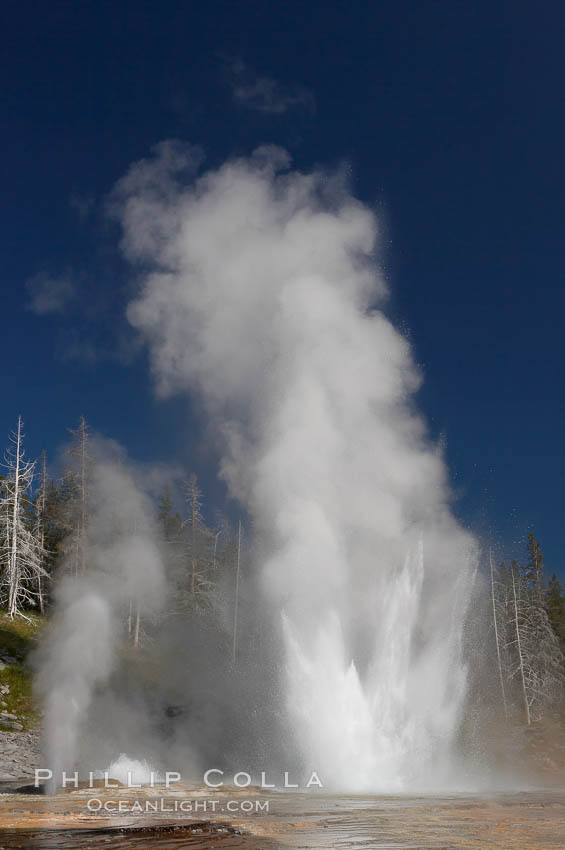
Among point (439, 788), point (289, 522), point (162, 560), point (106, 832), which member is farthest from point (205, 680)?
point (106, 832)

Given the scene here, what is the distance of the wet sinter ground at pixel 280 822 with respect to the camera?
1069 centimetres

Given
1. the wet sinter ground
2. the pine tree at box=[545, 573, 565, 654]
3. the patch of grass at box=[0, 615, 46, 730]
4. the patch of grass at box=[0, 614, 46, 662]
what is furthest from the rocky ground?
the pine tree at box=[545, 573, 565, 654]

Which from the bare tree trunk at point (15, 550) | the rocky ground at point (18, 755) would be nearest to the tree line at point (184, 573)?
the bare tree trunk at point (15, 550)

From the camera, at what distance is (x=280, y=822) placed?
527 inches

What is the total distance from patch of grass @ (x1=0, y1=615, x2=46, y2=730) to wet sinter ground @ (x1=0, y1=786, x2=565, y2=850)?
568 inches

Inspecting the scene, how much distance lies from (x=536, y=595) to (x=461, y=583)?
1349 cm

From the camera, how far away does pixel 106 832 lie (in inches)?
456

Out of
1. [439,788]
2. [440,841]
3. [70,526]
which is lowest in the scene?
[439,788]

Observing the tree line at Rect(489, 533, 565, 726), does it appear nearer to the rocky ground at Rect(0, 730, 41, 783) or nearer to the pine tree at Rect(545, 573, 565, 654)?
the pine tree at Rect(545, 573, 565, 654)

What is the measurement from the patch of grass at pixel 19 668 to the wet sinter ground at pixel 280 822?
568 inches

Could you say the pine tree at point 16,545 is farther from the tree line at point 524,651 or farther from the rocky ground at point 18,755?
the tree line at point 524,651

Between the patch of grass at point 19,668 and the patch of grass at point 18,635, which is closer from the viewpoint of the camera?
the patch of grass at point 19,668

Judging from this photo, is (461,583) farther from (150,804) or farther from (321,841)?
(321,841)

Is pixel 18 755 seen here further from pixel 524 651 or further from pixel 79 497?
pixel 524 651
